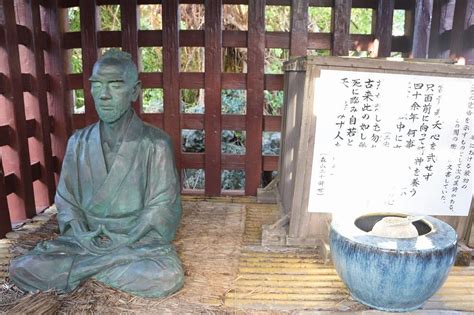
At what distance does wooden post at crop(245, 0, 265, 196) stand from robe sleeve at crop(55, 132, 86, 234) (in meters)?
2.21

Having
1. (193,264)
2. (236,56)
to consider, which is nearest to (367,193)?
(193,264)

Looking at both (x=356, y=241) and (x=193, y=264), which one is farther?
(x=193, y=264)

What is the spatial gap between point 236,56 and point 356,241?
5.07 meters

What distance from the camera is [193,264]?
350 centimetres

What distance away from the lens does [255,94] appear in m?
4.98

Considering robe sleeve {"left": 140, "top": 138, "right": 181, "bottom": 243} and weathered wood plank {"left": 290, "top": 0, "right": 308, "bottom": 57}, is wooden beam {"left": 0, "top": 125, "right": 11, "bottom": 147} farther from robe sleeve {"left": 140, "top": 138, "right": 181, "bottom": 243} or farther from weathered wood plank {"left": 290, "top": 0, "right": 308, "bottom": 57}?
weathered wood plank {"left": 290, "top": 0, "right": 308, "bottom": 57}

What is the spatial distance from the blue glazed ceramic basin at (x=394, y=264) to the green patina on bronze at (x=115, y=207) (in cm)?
121

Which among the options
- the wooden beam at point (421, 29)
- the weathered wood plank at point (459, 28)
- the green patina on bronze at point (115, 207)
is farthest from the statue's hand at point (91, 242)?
the wooden beam at point (421, 29)

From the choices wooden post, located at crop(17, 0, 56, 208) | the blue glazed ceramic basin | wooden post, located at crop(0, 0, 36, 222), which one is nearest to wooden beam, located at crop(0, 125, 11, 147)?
wooden post, located at crop(0, 0, 36, 222)

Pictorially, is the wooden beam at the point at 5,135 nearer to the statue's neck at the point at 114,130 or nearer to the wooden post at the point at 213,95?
the statue's neck at the point at 114,130

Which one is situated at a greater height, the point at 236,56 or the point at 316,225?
A: the point at 236,56

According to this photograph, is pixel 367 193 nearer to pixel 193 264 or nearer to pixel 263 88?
pixel 193 264

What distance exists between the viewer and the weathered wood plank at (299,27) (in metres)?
4.73

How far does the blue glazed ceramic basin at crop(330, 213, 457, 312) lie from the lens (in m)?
2.59
